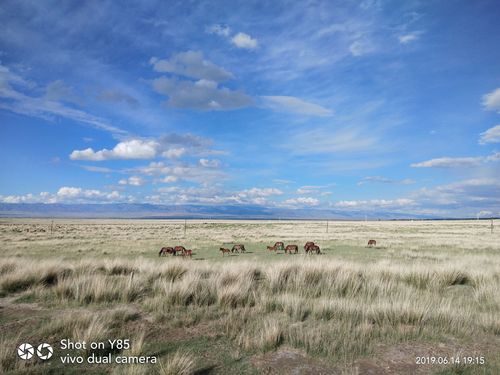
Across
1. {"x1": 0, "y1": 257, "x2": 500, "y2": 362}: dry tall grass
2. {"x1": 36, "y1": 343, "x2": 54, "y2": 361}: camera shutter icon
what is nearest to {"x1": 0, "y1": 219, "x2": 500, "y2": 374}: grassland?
{"x1": 0, "y1": 257, "x2": 500, "y2": 362}: dry tall grass

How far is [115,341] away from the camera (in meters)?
5.85

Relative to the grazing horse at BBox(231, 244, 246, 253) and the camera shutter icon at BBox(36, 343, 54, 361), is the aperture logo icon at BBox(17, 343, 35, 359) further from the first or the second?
the grazing horse at BBox(231, 244, 246, 253)

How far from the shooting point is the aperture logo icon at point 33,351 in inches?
204

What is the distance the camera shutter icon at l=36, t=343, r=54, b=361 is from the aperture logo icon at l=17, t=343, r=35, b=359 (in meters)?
0.09

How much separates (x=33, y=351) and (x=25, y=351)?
0.39 ft

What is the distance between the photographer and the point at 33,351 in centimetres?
535

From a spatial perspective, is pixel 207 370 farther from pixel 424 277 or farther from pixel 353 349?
pixel 424 277

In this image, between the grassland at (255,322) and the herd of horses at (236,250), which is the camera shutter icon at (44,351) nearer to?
the grassland at (255,322)

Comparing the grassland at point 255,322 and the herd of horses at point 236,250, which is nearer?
the grassland at point 255,322

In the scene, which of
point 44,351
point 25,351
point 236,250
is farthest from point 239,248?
point 25,351

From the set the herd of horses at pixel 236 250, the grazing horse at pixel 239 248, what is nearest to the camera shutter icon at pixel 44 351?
the herd of horses at pixel 236 250

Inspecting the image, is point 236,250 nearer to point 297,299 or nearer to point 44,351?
point 297,299

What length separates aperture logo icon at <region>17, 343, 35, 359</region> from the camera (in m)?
5.16

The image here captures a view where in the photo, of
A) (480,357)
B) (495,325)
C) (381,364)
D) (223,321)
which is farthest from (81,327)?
(495,325)
